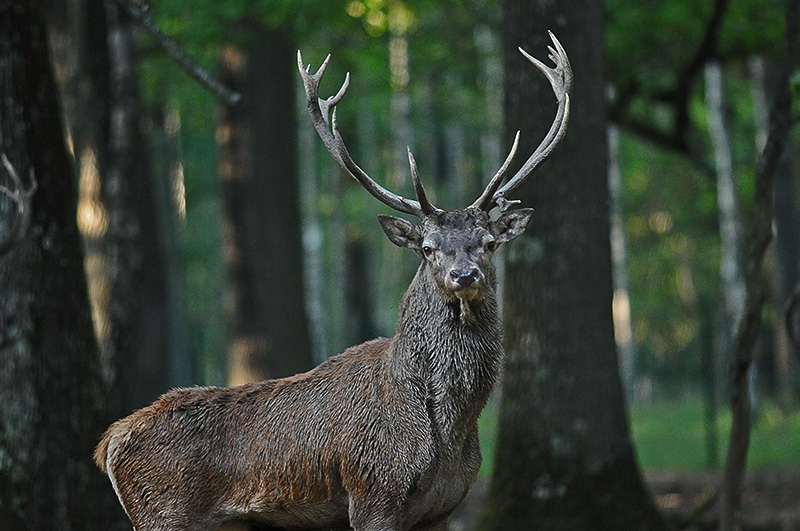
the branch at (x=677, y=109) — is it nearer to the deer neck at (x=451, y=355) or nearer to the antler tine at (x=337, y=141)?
the antler tine at (x=337, y=141)

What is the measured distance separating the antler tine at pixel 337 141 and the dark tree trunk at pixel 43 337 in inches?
98.1

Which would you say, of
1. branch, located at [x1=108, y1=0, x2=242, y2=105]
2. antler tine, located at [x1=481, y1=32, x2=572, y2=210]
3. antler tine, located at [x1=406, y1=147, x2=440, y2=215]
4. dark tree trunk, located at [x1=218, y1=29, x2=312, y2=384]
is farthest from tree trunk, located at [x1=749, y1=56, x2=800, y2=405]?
antler tine, located at [x1=406, y1=147, x2=440, y2=215]

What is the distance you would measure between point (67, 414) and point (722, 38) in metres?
9.42

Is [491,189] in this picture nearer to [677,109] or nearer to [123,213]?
[123,213]

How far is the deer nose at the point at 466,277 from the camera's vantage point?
210 inches

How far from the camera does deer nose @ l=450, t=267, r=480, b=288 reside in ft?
17.5

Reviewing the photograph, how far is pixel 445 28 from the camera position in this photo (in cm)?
1730

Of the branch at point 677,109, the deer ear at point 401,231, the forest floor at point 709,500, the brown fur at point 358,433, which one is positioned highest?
the branch at point 677,109

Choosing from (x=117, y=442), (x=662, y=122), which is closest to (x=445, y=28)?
(x=117, y=442)

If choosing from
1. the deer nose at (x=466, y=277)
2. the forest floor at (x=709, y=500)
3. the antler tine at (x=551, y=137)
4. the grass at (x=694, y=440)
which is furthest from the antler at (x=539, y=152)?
the grass at (x=694, y=440)

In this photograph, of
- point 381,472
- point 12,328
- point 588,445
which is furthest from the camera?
point 588,445

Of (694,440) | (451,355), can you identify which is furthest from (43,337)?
(694,440)

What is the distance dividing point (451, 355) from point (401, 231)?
71 cm

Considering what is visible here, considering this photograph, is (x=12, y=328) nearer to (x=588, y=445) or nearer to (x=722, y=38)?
(x=588, y=445)
